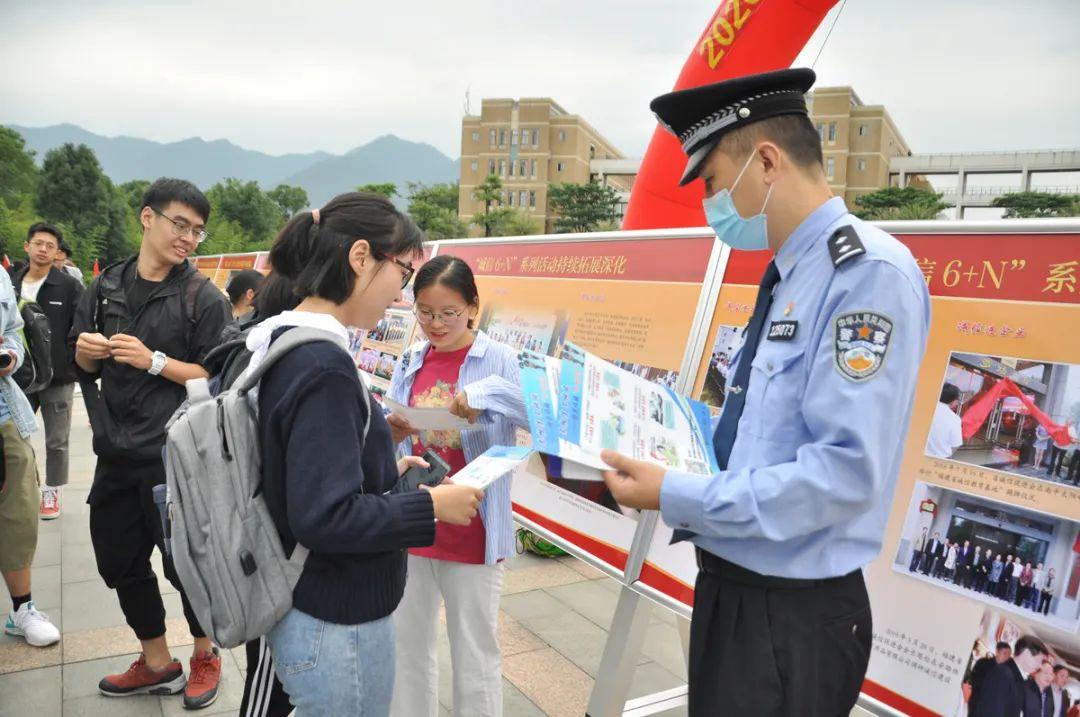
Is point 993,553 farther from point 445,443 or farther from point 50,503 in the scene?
point 50,503

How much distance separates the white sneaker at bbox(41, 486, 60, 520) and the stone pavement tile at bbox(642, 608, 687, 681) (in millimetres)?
4269

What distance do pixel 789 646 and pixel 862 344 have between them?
0.61 m

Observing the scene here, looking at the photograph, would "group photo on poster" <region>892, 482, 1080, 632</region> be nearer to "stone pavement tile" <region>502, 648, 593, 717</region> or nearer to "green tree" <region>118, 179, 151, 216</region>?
"stone pavement tile" <region>502, 648, 593, 717</region>

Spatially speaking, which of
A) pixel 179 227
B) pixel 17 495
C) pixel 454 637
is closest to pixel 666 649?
pixel 454 637

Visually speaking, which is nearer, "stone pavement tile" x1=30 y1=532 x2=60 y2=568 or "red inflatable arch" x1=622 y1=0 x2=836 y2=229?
"stone pavement tile" x1=30 y1=532 x2=60 y2=568

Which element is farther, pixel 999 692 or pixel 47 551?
pixel 47 551

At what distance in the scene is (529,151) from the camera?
217ft

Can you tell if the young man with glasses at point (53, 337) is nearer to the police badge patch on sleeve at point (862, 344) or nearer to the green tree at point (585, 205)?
the police badge patch on sleeve at point (862, 344)

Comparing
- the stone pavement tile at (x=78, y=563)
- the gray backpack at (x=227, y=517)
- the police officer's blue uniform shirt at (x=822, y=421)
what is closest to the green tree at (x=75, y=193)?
the stone pavement tile at (x=78, y=563)

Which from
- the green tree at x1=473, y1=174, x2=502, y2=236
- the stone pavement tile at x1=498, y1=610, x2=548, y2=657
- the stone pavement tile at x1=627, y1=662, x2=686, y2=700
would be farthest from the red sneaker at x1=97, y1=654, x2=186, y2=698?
the green tree at x1=473, y1=174, x2=502, y2=236

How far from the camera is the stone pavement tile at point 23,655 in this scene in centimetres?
295

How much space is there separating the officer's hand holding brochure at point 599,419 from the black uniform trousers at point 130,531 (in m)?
1.98

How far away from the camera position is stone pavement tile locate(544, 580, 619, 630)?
3764mm

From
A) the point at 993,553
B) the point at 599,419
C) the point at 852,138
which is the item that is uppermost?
the point at 852,138
